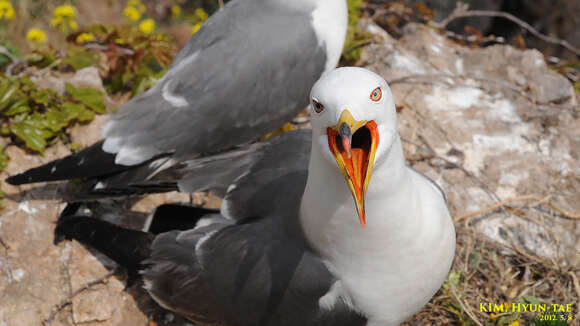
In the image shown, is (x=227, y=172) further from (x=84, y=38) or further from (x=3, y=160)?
(x=84, y=38)

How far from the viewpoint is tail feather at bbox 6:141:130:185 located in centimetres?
248

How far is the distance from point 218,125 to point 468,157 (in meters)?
1.48

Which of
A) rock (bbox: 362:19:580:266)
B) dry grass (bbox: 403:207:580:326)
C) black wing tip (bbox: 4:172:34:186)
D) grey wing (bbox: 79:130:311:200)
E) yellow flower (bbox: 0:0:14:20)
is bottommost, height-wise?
dry grass (bbox: 403:207:580:326)

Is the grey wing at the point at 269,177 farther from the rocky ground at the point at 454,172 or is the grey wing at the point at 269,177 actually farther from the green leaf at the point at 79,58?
the green leaf at the point at 79,58

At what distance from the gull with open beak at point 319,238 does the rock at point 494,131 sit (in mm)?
843

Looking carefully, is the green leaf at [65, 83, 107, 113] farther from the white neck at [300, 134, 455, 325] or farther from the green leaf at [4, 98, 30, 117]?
the white neck at [300, 134, 455, 325]

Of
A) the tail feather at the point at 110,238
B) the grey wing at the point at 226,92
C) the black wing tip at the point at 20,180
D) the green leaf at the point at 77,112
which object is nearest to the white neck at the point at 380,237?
the tail feather at the point at 110,238

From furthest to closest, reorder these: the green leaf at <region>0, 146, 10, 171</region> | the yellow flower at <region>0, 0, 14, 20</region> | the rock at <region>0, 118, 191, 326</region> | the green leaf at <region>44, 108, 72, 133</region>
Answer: the yellow flower at <region>0, 0, 14, 20</region> → the green leaf at <region>44, 108, 72, 133</region> → the green leaf at <region>0, 146, 10, 171</region> → the rock at <region>0, 118, 191, 326</region>

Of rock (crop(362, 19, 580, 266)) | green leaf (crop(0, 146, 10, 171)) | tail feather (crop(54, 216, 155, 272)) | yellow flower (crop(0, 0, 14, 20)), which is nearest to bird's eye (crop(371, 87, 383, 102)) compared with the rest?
tail feather (crop(54, 216, 155, 272))

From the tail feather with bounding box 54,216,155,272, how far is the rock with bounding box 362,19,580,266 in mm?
1616

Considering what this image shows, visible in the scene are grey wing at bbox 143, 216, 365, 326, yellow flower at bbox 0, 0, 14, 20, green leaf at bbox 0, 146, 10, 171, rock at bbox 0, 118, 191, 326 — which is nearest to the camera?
grey wing at bbox 143, 216, 365, 326

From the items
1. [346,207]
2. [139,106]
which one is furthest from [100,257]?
[346,207]

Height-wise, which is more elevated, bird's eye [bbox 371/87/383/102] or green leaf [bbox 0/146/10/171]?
bird's eye [bbox 371/87/383/102]

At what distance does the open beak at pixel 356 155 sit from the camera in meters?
1.30
